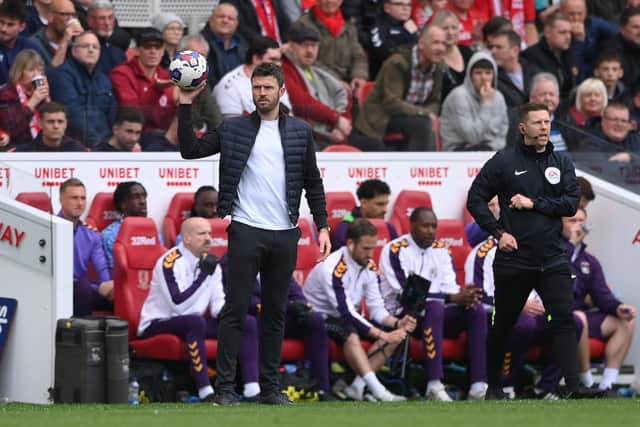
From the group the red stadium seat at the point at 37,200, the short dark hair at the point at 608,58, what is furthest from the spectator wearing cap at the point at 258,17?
the red stadium seat at the point at 37,200

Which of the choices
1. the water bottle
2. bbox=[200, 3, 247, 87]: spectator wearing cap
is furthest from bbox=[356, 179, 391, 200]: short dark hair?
the water bottle

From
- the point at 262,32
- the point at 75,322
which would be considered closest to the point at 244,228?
the point at 75,322

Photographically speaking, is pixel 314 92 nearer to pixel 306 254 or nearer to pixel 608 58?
pixel 306 254

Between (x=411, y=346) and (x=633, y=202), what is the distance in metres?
2.73

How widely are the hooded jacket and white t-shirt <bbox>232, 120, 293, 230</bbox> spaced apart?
17.5 feet

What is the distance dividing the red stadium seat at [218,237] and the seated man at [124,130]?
1.10 meters

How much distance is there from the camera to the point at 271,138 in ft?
35.0

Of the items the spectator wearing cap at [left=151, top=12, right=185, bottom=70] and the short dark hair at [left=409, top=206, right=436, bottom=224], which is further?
the spectator wearing cap at [left=151, top=12, right=185, bottom=70]

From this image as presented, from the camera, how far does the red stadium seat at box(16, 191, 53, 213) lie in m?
12.7

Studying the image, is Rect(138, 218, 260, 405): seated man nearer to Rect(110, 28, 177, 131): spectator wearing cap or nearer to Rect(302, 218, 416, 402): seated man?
Rect(302, 218, 416, 402): seated man

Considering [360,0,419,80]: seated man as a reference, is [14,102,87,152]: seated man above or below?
below

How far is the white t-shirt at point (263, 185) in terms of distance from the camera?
10633 millimetres

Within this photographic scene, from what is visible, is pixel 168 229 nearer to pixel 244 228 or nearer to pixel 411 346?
pixel 411 346

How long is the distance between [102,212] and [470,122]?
12.5 feet
